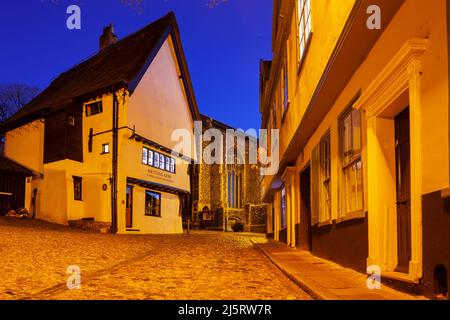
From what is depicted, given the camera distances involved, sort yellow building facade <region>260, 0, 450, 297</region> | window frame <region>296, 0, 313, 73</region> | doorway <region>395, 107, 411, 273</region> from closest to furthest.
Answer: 1. yellow building facade <region>260, 0, 450, 297</region>
2. doorway <region>395, 107, 411, 273</region>
3. window frame <region>296, 0, 313, 73</region>

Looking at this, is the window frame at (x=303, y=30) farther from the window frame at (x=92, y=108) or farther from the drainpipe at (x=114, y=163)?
the window frame at (x=92, y=108)

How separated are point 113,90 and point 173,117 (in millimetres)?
6662

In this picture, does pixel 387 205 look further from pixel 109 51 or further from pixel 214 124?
pixel 214 124

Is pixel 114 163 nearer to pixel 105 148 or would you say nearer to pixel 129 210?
pixel 105 148

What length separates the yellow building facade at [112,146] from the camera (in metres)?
21.9

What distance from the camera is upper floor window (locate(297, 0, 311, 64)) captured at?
30.0ft

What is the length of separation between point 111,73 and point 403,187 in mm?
21531

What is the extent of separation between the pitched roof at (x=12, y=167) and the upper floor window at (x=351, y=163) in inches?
735

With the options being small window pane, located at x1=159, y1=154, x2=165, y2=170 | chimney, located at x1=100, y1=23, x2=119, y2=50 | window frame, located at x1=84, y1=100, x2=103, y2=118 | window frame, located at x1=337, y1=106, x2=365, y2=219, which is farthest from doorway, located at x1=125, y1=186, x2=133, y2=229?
window frame, located at x1=337, y1=106, x2=365, y2=219

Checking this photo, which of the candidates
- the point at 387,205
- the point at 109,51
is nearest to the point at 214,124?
the point at 109,51

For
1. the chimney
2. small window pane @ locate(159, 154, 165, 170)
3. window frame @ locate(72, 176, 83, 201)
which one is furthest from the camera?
the chimney

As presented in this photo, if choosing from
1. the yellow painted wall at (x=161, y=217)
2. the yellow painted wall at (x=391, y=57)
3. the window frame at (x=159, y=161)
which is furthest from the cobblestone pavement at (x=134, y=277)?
the window frame at (x=159, y=161)

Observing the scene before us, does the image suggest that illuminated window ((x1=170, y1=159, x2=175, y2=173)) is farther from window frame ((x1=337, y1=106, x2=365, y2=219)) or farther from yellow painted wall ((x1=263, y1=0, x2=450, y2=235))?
window frame ((x1=337, y1=106, x2=365, y2=219))
